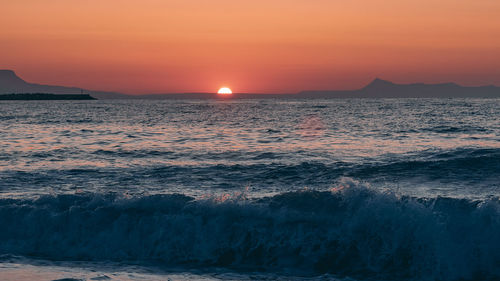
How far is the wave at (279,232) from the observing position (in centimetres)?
802

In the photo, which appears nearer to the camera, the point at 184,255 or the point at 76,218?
the point at 184,255

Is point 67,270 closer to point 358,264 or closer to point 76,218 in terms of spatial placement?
point 76,218

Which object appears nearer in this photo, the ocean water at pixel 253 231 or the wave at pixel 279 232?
the ocean water at pixel 253 231

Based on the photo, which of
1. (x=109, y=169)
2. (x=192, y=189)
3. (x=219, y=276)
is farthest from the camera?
(x=109, y=169)

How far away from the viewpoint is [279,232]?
29.4 feet

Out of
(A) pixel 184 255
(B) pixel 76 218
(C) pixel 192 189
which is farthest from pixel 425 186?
(B) pixel 76 218

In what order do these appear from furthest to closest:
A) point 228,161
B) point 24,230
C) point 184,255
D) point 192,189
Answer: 1. point 228,161
2. point 192,189
3. point 24,230
4. point 184,255

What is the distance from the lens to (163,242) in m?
9.01

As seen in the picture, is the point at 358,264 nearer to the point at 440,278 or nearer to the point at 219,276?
the point at 440,278

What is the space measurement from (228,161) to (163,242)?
9.06 metres

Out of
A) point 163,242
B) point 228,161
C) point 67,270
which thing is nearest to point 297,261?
point 163,242

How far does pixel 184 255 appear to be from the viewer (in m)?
8.63

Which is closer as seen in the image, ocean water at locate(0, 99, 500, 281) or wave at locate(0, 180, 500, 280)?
ocean water at locate(0, 99, 500, 281)

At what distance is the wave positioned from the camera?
802 centimetres
